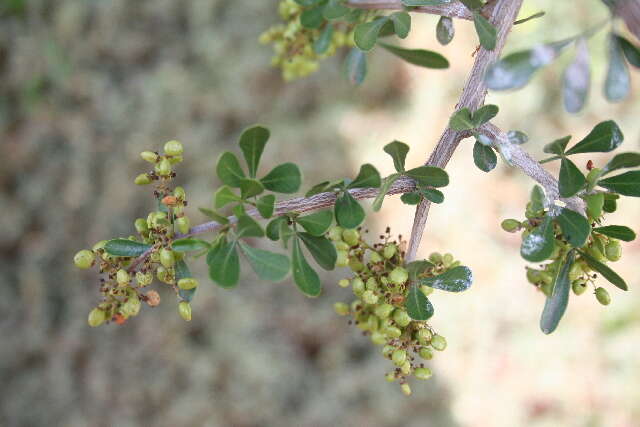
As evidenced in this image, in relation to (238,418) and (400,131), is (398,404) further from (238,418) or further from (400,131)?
(400,131)

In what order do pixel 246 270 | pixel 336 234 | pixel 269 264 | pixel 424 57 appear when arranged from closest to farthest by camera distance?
1. pixel 269 264
2. pixel 336 234
3. pixel 424 57
4. pixel 246 270

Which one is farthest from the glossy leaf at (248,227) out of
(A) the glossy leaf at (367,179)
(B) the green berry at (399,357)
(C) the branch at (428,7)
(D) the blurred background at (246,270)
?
(D) the blurred background at (246,270)

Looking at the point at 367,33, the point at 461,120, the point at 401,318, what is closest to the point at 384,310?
the point at 401,318

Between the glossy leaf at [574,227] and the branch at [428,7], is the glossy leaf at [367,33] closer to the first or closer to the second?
the branch at [428,7]

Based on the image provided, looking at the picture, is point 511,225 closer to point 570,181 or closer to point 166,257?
point 570,181

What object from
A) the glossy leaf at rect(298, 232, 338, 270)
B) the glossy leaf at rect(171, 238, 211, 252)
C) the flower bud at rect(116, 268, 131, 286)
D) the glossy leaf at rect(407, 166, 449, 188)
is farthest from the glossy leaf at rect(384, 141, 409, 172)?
the flower bud at rect(116, 268, 131, 286)
